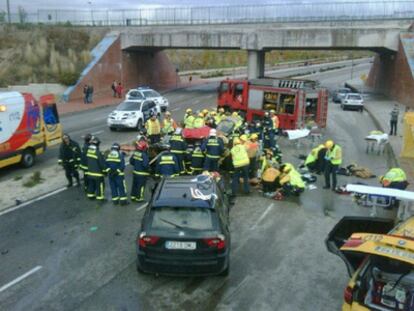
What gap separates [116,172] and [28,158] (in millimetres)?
5835

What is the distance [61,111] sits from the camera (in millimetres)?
32656

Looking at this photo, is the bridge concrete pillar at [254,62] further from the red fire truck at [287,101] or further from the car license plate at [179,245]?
the car license plate at [179,245]

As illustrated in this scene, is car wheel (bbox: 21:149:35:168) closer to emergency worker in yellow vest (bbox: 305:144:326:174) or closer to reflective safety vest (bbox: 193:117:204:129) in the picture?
reflective safety vest (bbox: 193:117:204:129)

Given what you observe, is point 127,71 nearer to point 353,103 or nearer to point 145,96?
point 145,96

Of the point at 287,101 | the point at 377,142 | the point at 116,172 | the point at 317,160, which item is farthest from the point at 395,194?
the point at 287,101

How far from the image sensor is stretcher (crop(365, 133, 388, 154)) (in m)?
19.2

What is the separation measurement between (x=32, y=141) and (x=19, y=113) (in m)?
1.17

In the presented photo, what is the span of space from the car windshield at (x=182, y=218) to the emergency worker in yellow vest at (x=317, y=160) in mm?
8110

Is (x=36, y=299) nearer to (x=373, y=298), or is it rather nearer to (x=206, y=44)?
(x=373, y=298)

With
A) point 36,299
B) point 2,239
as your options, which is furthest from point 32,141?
point 36,299

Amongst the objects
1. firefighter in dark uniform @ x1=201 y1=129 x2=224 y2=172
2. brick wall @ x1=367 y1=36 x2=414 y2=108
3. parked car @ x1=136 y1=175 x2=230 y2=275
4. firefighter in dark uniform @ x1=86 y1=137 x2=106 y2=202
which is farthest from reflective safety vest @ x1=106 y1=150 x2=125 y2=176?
brick wall @ x1=367 y1=36 x2=414 y2=108

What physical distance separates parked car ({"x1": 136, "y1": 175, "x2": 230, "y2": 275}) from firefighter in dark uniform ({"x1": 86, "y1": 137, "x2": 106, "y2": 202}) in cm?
444

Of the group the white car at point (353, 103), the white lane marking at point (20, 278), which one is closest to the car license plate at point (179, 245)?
the white lane marking at point (20, 278)

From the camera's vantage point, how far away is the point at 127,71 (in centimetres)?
4572
